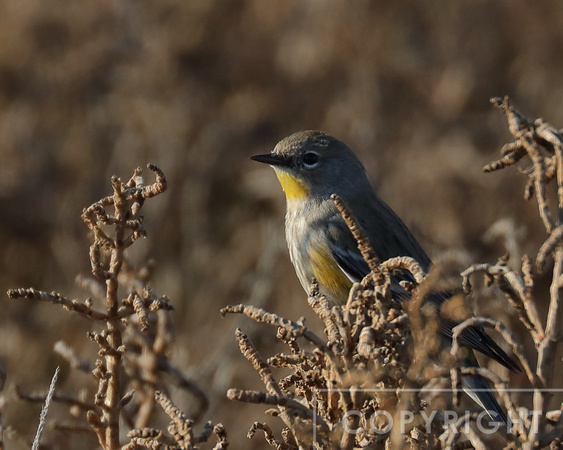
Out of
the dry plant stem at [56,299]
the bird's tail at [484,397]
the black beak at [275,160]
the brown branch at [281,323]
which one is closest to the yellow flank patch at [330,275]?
the black beak at [275,160]

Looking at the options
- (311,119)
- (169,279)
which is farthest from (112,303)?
(311,119)

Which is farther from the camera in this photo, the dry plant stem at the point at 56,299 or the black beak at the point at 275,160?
the black beak at the point at 275,160

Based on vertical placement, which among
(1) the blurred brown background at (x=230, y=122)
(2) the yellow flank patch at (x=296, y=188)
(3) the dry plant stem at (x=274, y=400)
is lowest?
(3) the dry plant stem at (x=274, y=400)

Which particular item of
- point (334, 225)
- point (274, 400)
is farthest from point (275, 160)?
point (274, 400)

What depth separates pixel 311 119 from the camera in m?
6.97

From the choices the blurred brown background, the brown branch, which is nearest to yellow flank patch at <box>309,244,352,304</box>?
the blurred brown background

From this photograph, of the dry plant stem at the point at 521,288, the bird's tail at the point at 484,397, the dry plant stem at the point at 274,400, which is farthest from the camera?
the bird's tail at the point at 484,397

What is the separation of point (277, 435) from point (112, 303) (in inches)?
108

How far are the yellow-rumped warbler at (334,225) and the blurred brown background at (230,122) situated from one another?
688 mm

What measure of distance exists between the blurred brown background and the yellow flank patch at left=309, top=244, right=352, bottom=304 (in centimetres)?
85

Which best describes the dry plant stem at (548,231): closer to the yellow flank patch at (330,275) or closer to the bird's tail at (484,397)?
the bird's tail at (484,397)

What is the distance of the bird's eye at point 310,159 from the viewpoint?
14.9 ft

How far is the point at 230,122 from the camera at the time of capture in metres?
6.79

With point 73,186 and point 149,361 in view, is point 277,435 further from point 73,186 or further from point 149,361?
point 73,186
